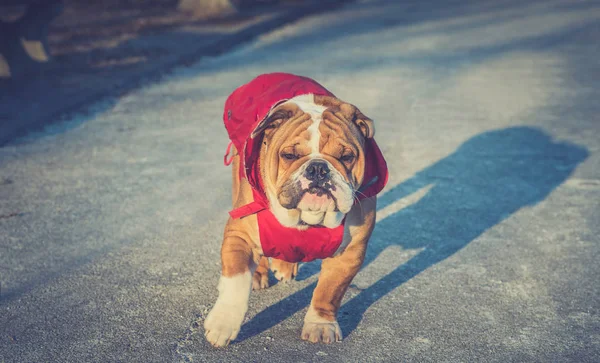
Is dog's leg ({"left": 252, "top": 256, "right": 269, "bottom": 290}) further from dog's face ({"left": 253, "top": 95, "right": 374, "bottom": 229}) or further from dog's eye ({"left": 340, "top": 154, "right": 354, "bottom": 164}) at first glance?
dog's eye ({"left": 340, "top": 154, "right": 354, "bottom": 164})

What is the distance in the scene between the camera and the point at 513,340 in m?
3.29

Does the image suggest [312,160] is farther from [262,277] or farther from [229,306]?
[262,277]

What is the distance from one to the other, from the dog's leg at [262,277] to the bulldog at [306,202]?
49cm

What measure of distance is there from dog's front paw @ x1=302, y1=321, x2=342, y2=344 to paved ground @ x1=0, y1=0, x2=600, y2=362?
6 cm

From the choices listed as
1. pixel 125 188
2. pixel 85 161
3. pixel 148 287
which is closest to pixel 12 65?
pixel 85 161

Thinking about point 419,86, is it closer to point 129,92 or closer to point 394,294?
point 129,92

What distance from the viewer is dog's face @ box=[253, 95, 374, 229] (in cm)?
295

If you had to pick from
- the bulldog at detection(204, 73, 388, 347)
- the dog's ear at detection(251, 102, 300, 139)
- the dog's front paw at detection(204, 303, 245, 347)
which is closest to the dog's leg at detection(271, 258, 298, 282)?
the bulldog at detection(204, 73, 388, 347)

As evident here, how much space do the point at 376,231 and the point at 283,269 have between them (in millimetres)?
935

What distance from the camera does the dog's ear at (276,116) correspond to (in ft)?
9.96

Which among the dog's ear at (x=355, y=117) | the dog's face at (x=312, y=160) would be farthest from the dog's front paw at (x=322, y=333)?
the dog's ear at (x=355, y=117)

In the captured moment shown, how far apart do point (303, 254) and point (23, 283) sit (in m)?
1.67

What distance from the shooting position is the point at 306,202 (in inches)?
117

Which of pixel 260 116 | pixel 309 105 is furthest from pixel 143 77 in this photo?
Answer: pixel 309 105
